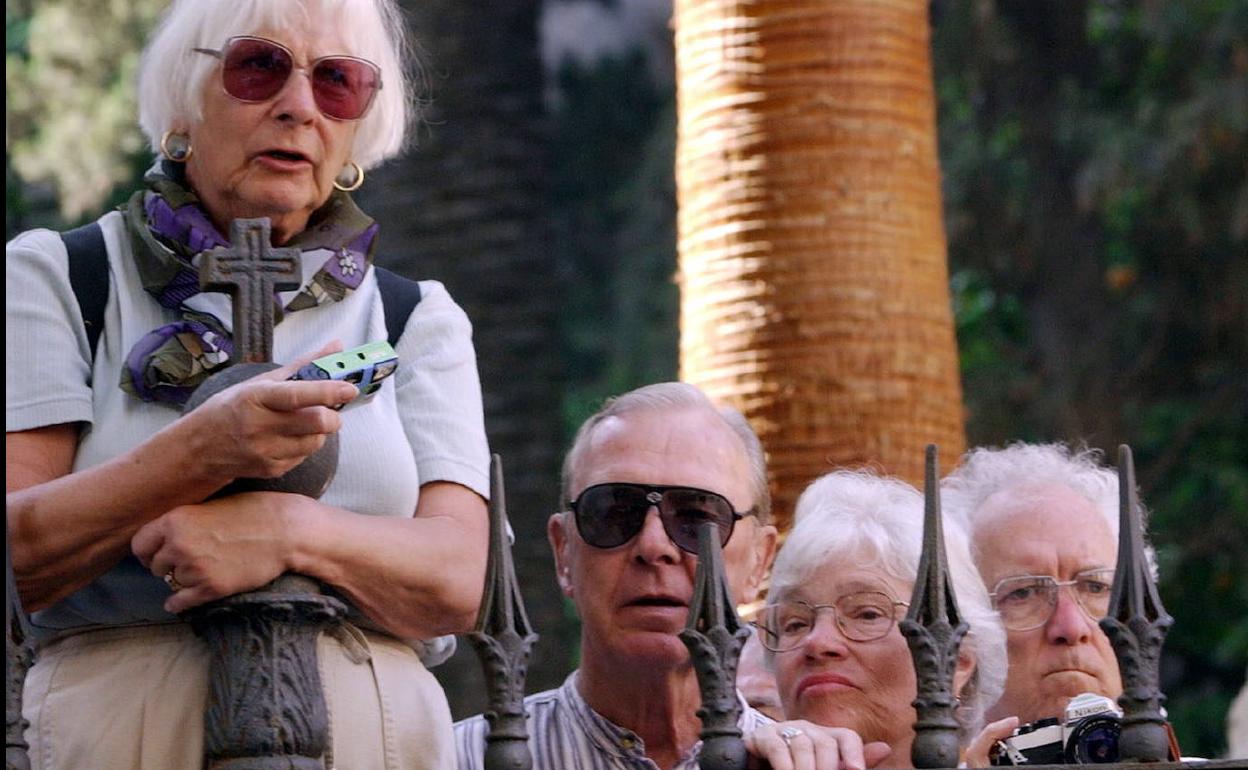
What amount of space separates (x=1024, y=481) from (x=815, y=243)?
1.08 m

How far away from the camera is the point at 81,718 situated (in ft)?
10.5

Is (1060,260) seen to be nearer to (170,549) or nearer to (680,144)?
(680,144)

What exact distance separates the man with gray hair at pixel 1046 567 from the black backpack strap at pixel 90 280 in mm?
1960

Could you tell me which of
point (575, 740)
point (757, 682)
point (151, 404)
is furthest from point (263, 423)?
point (757, 682)

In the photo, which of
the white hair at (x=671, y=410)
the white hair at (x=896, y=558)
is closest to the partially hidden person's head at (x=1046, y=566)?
the white hair at (x=896, y=558)

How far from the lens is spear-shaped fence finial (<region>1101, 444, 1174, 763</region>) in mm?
3172

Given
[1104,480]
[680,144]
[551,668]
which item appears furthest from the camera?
[551,668]

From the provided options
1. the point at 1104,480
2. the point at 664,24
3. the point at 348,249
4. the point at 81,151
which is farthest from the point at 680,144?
the point at 664,24

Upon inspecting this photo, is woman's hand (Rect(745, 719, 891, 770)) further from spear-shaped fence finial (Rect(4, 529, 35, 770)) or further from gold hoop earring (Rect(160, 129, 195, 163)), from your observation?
gold hoop earring (Rect(160, 129, 195, 163))

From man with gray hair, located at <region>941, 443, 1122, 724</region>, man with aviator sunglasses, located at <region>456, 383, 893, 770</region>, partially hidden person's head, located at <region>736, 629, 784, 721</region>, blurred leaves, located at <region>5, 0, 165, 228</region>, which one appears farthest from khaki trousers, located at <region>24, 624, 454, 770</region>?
blurred leaves, located at <region>5, 0, 165, 228</region>

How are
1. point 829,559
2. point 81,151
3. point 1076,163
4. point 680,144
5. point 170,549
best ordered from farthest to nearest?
1. point 1076,163
2. point 81,151
3. point 680,144
4. point 829,559
5. point 170,549

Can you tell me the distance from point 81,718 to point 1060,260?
1165 cm

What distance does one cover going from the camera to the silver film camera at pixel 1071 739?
350cm

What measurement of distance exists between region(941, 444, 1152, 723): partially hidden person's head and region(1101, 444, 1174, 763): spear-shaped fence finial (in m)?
1.26
